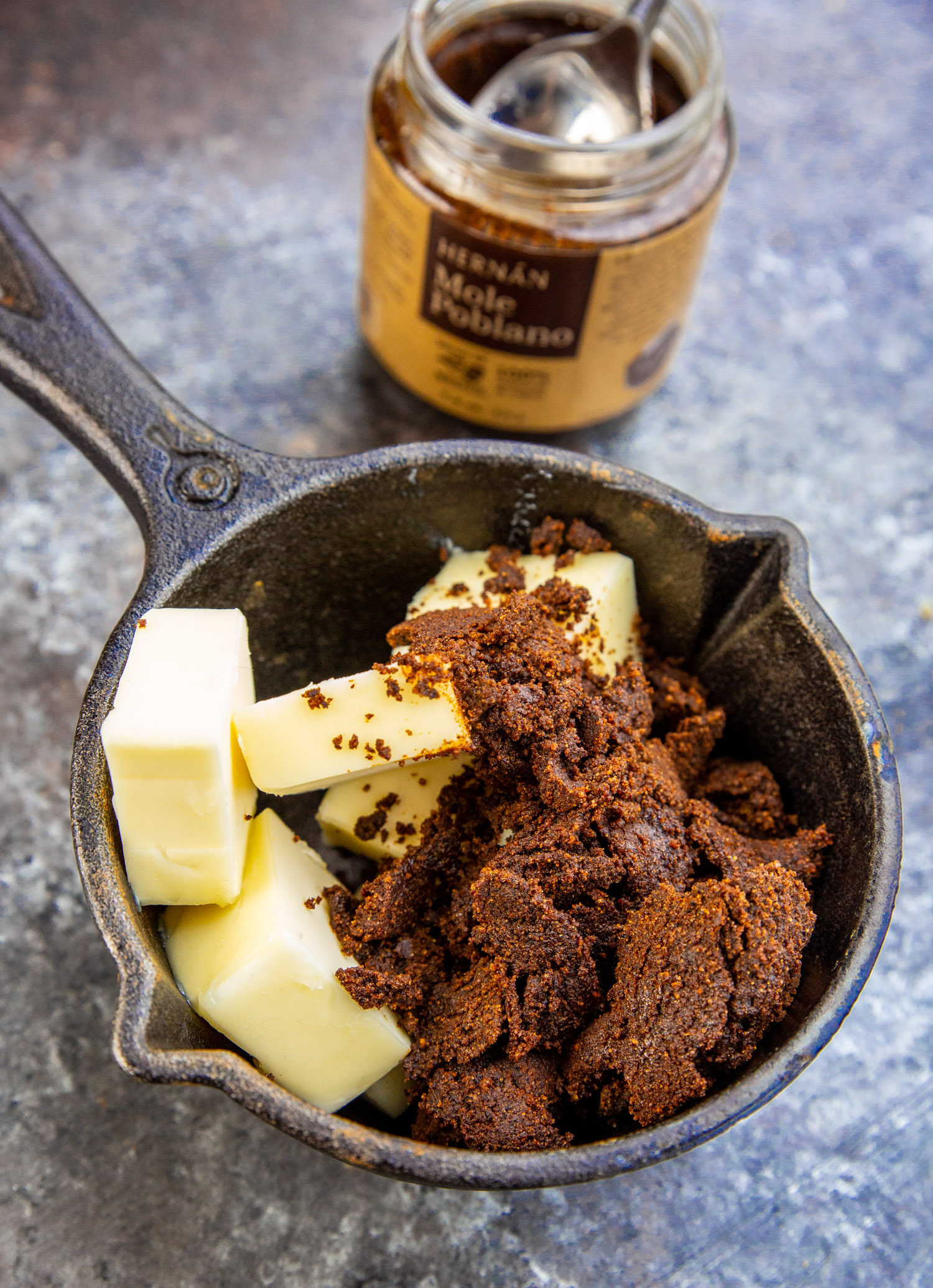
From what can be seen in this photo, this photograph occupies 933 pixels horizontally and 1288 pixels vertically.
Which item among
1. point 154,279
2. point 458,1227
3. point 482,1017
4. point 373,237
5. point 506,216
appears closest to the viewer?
point 482,1017

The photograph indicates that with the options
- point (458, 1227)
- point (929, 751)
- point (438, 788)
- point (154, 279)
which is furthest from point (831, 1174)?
point (154, 279)

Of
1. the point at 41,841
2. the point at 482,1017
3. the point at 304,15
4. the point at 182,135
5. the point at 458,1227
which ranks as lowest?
the point at 458,1227

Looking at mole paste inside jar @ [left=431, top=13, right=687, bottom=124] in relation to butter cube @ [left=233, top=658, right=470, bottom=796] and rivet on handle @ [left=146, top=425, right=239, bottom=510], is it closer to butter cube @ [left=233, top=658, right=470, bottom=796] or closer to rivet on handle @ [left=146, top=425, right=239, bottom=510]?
rivet on handle @ [left=146, top=425, right=239, bottom=510]

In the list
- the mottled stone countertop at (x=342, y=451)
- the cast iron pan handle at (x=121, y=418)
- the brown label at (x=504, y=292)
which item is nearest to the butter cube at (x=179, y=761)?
the cast iron pan handle at (x=121, y=418)

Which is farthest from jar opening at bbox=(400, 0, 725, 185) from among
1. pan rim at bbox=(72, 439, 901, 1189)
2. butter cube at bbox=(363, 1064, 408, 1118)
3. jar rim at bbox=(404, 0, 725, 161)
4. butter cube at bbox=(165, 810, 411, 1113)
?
butter cube at bbox=(363, 1064, 408, 1118)

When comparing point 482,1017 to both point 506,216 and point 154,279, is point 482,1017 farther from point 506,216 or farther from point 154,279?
point 154,279

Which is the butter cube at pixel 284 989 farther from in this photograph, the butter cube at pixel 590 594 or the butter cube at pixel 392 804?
the butter cube at pixel 590 594

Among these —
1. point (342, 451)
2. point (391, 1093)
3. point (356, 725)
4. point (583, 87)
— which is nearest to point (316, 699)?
point (356, 725)
